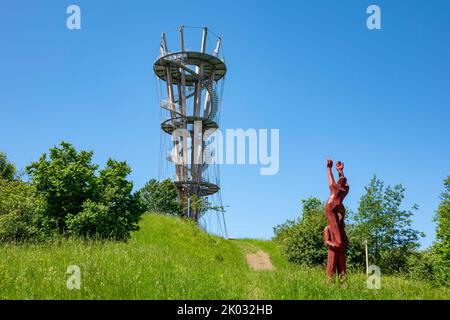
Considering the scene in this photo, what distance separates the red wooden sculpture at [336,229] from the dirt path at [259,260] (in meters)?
22.0

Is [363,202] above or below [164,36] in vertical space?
below

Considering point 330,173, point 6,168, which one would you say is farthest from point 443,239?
point 6,168

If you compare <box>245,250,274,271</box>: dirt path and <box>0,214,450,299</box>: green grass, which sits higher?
<box>0,214,450,299</box>: green grass

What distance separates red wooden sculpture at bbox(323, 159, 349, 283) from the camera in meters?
11.8

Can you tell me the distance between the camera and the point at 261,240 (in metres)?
47.7

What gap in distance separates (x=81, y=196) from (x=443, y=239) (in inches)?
1069

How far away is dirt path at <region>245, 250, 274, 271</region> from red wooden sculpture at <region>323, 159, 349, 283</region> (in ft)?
72.1

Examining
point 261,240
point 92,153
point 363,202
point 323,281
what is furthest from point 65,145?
point 261,240

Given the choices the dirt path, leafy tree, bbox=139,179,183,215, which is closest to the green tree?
the dirt path

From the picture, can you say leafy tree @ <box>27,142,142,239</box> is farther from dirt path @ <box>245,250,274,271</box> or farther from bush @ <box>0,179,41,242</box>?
dirt path @ <box>245,250,274,271</box>

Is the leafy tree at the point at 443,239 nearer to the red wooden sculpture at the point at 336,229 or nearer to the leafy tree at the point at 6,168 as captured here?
the red wooden sculpture at the point at 336,229

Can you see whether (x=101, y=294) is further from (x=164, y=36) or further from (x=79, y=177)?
(x=164, y=36)

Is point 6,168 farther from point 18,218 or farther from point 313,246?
point 313,246
